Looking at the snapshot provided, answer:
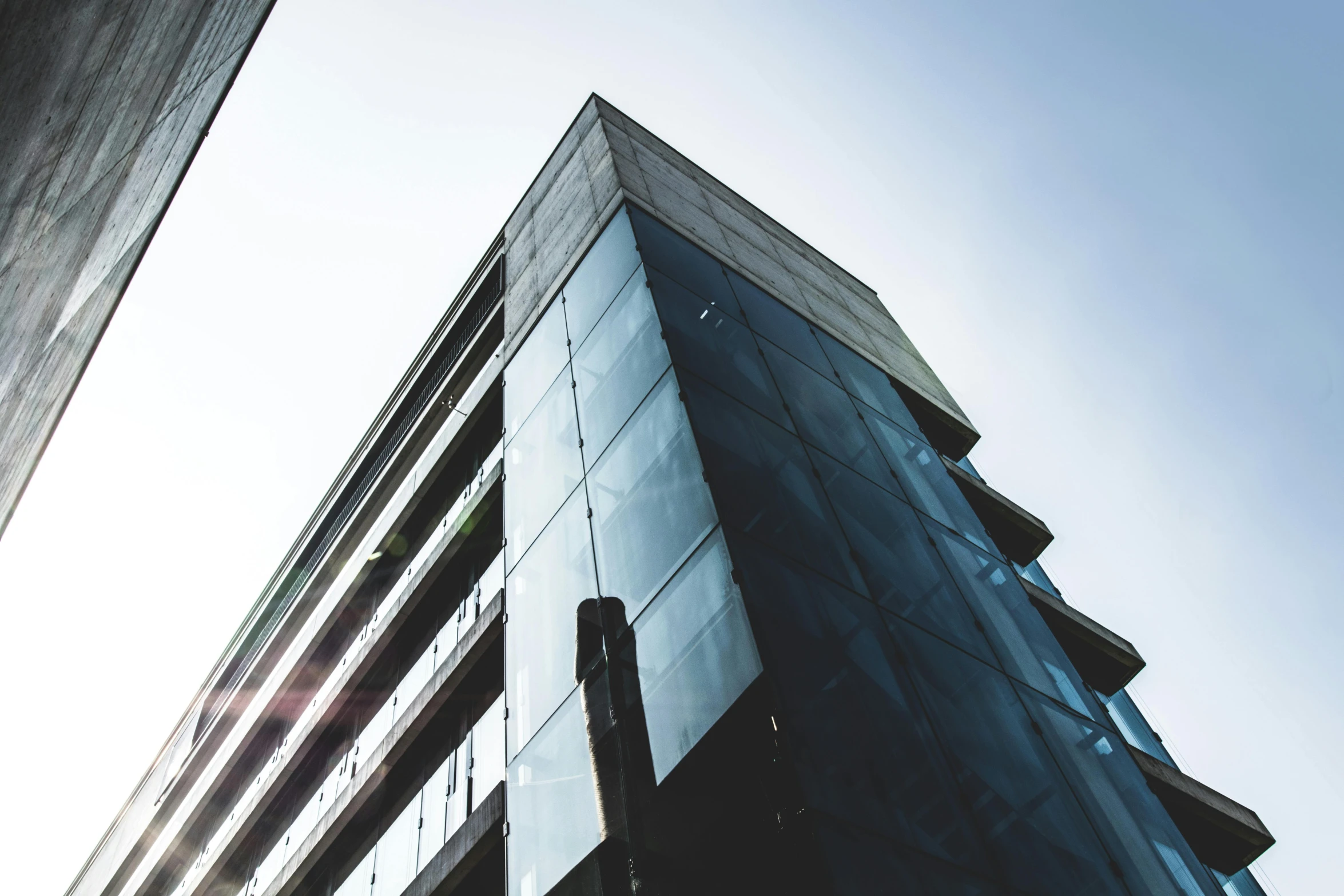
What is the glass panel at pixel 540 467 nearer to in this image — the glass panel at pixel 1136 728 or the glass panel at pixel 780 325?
the glass panel at pixel 780 325

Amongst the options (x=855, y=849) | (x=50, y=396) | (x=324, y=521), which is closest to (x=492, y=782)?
(x=855, y=849)

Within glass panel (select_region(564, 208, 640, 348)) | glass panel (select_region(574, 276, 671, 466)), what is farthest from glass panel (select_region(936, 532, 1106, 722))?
glass panel (select_region(564, 208, 640, 348))

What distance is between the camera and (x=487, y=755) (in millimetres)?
10828

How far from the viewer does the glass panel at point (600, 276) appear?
10.9 m

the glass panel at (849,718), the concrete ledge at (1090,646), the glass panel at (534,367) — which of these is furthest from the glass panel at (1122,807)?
the glass panel at (534,367)

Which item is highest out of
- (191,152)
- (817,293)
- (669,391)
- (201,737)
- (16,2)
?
(201,737)

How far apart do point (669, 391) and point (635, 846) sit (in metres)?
3.97

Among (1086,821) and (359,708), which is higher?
(359,708)

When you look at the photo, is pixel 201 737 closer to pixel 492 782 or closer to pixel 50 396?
pixel 492 782

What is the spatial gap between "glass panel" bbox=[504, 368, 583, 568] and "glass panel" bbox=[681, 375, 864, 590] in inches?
66.2

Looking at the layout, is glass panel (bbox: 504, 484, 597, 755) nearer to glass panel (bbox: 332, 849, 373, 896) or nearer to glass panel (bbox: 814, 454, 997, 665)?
glass panel (bbox: 814, 454, 997, 665)

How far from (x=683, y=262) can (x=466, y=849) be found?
7.30 meters

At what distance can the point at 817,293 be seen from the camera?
15.2 m

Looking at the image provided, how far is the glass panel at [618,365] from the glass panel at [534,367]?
75 cm
